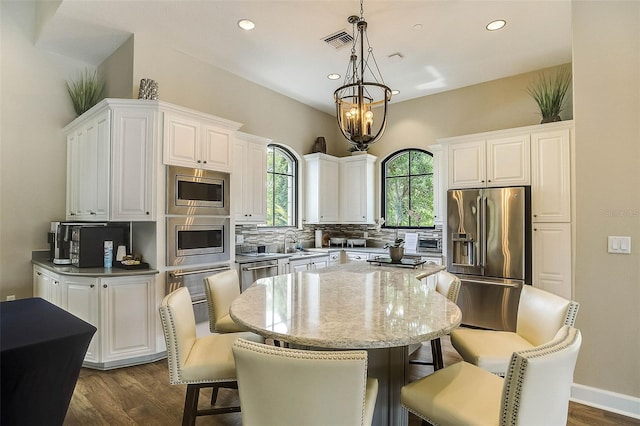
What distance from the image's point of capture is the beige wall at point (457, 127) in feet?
7.92

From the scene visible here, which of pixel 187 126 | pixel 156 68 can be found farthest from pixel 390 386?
pixel 156 68

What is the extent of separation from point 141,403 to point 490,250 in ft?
12.4

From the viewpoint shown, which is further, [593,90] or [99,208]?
[99,208]

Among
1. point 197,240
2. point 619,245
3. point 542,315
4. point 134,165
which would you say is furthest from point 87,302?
point 619,245

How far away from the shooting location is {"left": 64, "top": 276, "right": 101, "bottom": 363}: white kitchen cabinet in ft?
9.70

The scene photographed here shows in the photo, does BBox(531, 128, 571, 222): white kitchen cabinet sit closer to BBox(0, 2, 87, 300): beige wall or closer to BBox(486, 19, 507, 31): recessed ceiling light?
BBox(486, 19, 507, 31): recessed ceiling light

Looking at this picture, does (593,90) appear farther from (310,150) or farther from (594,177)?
(310,150)

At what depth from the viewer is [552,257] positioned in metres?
3.70

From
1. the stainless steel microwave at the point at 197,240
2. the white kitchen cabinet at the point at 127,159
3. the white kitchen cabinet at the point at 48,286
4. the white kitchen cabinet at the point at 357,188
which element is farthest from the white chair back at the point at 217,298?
the white kitchen cabinet at the point at 357,188

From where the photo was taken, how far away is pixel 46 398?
0.85 metres

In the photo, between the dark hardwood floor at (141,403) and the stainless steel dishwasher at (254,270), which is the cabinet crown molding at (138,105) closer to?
the stainless steel dishwasher at (254,270)

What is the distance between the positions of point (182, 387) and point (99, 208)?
6.22 feet

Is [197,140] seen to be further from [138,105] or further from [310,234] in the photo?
[310,234]

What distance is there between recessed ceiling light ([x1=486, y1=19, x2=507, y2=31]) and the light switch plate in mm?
2272
